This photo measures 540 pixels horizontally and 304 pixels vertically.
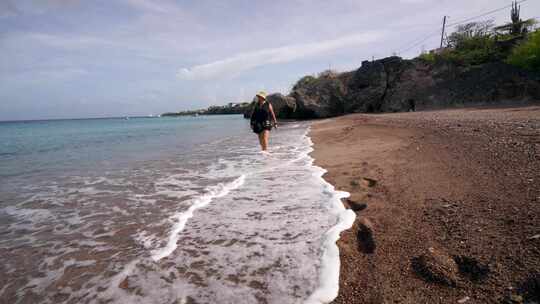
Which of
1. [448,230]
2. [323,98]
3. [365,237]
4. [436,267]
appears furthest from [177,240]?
[323,98]

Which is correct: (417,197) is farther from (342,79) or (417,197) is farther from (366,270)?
(342,79)

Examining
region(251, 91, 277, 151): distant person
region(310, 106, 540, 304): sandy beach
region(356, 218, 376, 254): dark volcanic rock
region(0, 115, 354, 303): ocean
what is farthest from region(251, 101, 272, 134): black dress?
region(356, 218, 376, 254): dark volcanic rock

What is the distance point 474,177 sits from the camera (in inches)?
143

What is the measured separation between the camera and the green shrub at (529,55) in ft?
58.4

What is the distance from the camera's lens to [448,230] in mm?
2490

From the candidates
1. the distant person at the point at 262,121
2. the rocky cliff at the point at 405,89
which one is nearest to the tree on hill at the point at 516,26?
the rocky cliff at the point at 405,89

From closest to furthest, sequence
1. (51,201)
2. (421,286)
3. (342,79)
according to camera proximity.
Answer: (421,286) → (51,201) → (342,79)

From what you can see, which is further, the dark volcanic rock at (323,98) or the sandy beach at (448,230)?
the dark volcanic rock at (323,98)

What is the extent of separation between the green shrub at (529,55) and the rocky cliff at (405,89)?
47 centimetres

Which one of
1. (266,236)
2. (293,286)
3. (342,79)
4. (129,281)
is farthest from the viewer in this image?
(342,79)

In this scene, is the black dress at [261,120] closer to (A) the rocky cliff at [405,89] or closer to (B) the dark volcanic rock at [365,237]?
(B) the dark volcanic rock at [365,237]

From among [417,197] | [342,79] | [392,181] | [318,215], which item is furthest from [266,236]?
[342,79]

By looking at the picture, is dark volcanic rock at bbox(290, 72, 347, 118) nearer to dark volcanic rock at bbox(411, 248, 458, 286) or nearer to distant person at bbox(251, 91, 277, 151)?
distant person at bbox(251, 91, 277, 151)

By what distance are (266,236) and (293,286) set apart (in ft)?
2.99
